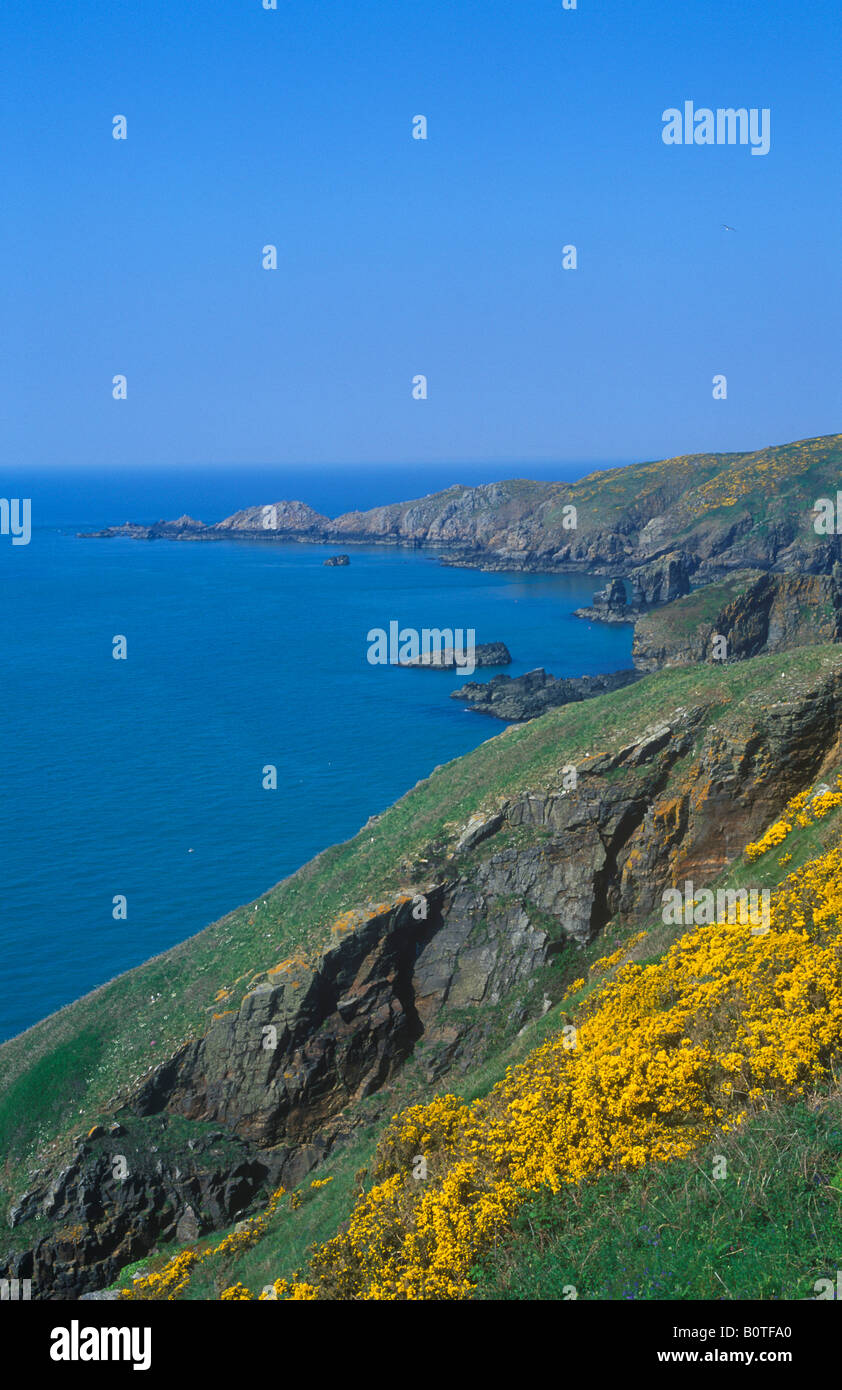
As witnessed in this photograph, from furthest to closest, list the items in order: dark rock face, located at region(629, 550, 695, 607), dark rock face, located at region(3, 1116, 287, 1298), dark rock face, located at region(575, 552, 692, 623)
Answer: dark rock face, located at region(629, 550, 695, 607)
dark rock face, located at region(575, 552, 692, 623)
dark rock face, located at region(3, 1116, 287, 1298)

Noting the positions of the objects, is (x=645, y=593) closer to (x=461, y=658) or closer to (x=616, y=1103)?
(x=461, y=658)

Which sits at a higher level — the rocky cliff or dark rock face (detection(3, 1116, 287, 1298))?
the rocky cliff

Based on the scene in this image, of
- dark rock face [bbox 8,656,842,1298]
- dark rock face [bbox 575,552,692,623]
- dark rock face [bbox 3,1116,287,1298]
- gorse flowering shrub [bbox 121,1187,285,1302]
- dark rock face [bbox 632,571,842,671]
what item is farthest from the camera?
dark rock face [bbox 575,552,692,623]

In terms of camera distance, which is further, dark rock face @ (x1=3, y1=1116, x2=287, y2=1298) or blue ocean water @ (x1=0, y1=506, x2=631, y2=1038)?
blue ocean water @ (x1=0, y1=506, x2=631, y2=1038)

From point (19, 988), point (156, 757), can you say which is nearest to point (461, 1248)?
point (19, 988)

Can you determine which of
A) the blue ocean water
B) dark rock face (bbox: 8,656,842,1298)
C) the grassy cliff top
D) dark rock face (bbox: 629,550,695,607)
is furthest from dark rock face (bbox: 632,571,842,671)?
dark rock face (bbox: 8,656,842,1298)

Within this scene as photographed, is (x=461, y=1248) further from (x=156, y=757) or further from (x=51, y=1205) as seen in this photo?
(x=156, y=757)

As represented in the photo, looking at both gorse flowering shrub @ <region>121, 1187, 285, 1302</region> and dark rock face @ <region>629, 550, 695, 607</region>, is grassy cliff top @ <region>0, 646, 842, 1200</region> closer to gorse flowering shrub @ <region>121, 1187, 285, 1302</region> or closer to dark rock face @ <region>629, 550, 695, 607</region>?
gorse flowering shrub @ <region>121, 1187, 285, 1302</region>
